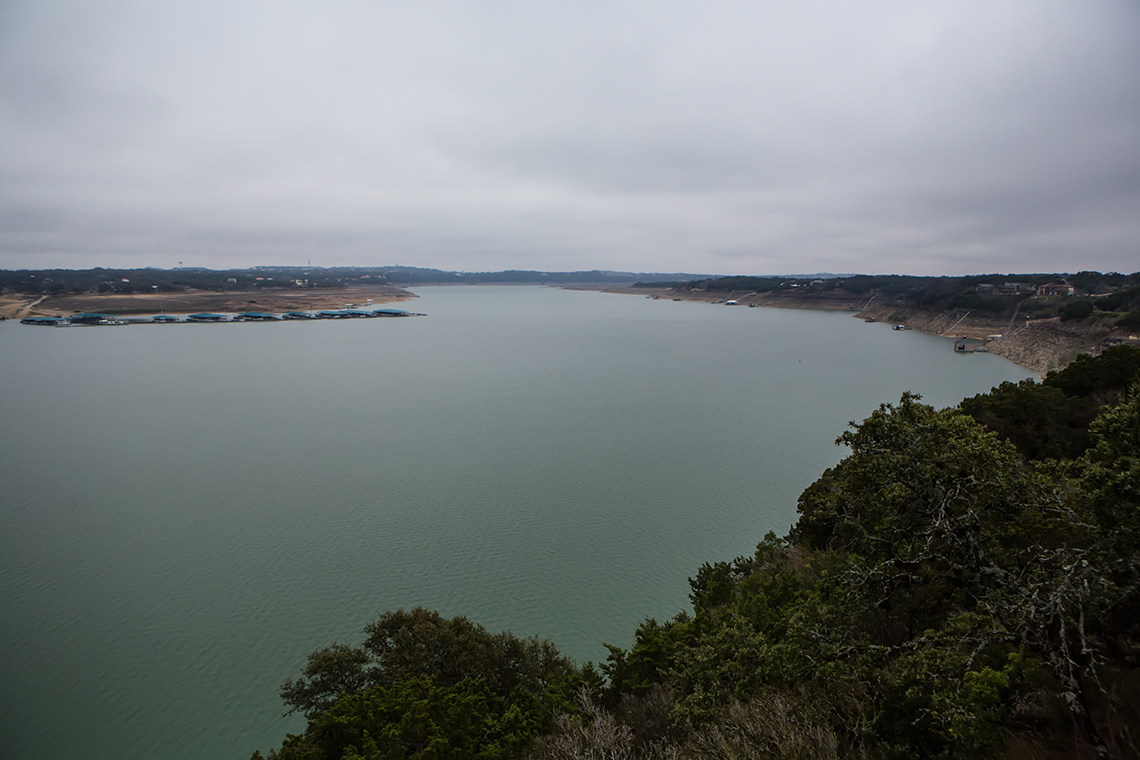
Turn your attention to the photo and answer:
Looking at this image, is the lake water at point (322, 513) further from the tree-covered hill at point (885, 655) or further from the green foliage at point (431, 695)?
the tree-covered hill at point (885, 655)

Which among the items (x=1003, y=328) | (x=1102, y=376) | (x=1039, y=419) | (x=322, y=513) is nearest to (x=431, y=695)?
(x=322, y=513)

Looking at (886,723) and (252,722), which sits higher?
(886,723)

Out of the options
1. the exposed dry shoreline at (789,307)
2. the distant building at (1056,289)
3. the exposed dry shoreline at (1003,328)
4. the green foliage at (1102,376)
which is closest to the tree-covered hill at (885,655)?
the green foliage at (1102,376)

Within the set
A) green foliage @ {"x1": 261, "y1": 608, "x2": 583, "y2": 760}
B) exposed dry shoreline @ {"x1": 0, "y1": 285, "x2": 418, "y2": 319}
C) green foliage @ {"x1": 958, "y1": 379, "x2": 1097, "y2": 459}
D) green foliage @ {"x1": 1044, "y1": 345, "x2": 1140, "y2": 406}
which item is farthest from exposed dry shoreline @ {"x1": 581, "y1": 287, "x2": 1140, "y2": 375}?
exposed dry shoreline @ {"x1": 0, "y1": 285, "x2": 418, "y2": 319}

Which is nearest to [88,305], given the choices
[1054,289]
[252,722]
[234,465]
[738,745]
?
[234,465]

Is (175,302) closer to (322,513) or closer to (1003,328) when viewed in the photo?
(322,513)

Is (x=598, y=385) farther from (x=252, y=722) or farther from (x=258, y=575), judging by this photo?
(x=252, y=722)

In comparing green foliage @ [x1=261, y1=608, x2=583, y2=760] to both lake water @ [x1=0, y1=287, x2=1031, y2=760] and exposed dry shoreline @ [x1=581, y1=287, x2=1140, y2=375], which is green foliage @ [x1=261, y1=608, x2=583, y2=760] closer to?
lake water @ [x1=0, y1=287, x2=1031, y2=760]
